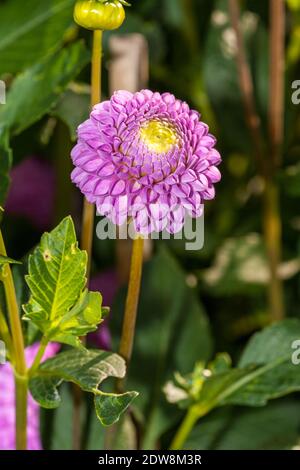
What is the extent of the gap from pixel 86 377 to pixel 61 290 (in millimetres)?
46

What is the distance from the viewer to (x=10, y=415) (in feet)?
2.10

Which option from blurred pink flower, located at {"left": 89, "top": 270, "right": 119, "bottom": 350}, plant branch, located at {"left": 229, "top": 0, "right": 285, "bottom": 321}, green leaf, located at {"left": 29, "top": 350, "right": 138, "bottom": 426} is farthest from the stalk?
green leaf, located at {"left": 29, "top": 350, "right": 138, "bottom": 426}

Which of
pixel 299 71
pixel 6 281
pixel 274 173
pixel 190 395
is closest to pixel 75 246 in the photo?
pixel 6 281

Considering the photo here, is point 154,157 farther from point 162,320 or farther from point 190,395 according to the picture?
point 162,320

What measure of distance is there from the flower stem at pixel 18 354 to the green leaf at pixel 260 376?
0.36 ft

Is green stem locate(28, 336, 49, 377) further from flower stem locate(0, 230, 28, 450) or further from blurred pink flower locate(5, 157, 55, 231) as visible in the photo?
blurred pink flower locate(5, 157, 55, 231)

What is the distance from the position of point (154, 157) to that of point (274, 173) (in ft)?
1.42

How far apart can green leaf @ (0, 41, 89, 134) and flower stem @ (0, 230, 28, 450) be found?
0.16m

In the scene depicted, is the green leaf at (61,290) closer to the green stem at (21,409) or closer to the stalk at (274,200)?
the green stem at (21,409)

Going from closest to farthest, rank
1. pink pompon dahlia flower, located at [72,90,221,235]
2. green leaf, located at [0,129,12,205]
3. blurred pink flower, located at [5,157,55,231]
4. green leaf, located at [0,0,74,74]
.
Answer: pink pompon dahlia flower, located at [72,90,221,235]
green leaf, located at [0,129,12,205]
green leaf, located at [0,0,74,74]
blurred pink flower, located at [5,157,55,231]

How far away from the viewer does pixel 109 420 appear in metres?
0.43

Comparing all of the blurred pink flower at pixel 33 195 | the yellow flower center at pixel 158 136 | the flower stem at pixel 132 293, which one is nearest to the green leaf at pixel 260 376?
the flower stem at pixel 132 293

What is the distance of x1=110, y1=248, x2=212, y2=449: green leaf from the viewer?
71cm

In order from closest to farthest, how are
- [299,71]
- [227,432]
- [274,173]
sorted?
1. [227,432]
2. [274,173]
3. [299,71]
